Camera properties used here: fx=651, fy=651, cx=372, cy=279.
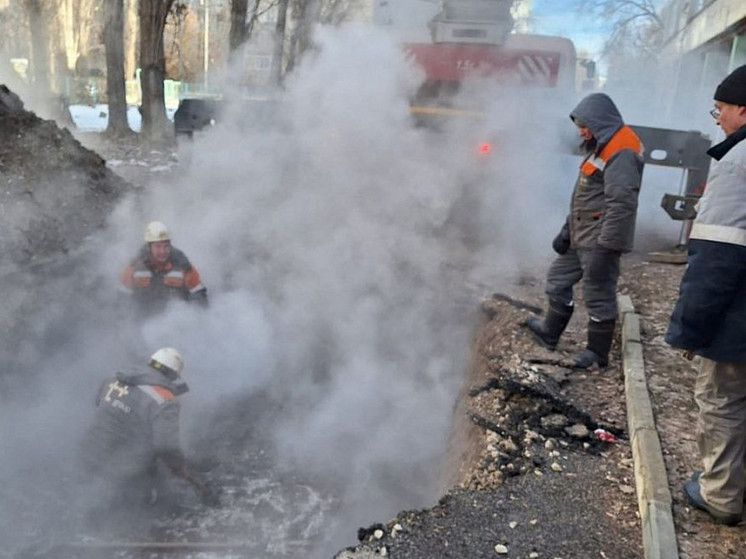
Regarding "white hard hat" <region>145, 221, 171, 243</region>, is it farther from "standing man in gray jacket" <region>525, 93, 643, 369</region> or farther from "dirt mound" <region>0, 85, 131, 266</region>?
"standing man in gray jacket" <region>525, 93, 643, 369</region>

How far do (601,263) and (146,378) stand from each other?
2932mm

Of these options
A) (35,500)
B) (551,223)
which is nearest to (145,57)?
(551,223)

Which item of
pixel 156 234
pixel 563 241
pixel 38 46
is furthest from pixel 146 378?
pixel 38 46

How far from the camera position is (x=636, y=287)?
613cm

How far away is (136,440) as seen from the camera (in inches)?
161

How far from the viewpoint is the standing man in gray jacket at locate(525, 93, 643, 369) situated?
12.8 ft

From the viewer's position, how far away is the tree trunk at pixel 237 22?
14539 mm

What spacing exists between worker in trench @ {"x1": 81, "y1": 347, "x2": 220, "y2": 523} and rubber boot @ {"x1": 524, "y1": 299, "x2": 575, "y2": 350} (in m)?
2.51

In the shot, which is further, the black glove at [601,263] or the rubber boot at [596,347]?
the rubber boot at [596,347]

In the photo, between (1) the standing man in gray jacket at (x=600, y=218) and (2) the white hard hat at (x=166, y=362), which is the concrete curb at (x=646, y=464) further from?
(2) the white hard hat at (x=166, y=362)

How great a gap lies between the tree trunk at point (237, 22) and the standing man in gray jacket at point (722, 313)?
13.4 m

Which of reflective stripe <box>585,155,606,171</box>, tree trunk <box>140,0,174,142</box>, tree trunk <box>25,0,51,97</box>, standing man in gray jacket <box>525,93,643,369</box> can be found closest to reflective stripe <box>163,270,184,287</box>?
standing man in gray jacket <box>525,93,643,369</box>

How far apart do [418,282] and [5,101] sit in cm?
561

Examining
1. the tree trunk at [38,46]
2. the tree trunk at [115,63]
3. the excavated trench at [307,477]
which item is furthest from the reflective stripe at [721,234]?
the tree trunk at [38,46]
